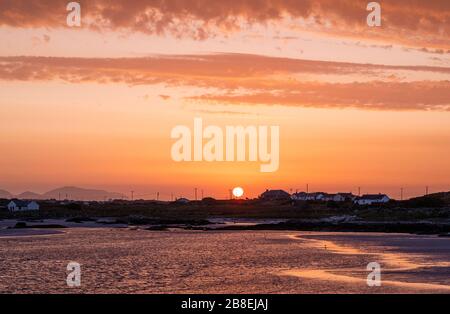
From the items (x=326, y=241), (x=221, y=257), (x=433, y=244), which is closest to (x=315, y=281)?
(x=221, y=257)

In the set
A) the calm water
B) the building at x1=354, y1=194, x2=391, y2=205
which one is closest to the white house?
the building at x1=354, y1=194, x2=391, y2=205

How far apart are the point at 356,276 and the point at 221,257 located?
15108 mm

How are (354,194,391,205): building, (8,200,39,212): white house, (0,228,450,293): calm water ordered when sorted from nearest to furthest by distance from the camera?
1. (0,228,450,293): calm water
2. (8,200,39,212): white house
3. (354,194,391,205): building

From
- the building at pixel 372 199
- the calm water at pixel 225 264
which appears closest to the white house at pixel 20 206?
the building at pixel 372 199

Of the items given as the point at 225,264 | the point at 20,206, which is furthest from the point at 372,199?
the point at 225,264

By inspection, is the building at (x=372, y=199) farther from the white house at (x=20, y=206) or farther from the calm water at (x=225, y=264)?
the calm water at (x=225, y=264)

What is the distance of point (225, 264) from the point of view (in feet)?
157

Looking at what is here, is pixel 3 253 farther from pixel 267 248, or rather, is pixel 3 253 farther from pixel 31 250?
pixel 267 248

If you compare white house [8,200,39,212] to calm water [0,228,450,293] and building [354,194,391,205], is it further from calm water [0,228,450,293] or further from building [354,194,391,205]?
calm water [0,228,450,293]

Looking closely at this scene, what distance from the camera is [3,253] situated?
56.0 meters

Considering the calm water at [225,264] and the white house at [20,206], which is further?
the white house at [20,206]

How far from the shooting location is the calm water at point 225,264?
119 feet

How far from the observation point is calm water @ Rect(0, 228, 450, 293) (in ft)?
119

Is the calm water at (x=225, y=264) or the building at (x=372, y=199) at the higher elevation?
the building at (x=372, y=199)
